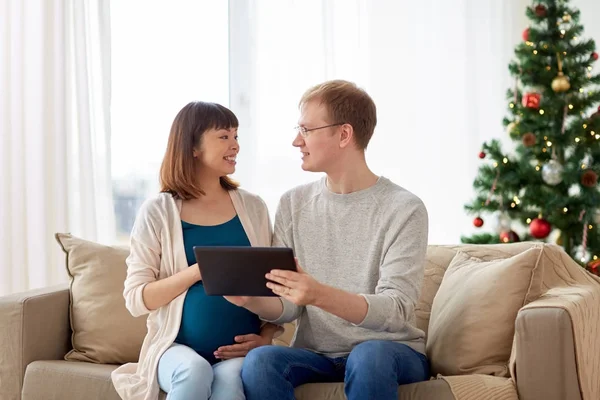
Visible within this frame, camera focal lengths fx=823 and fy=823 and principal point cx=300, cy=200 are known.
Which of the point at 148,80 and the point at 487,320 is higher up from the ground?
the point at 148,80

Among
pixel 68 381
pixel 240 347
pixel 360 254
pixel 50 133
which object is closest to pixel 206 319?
pixel 240 347

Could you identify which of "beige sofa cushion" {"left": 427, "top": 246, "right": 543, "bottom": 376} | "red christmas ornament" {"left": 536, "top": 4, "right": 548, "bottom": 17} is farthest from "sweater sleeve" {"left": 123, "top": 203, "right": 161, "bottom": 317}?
"red christmas ornament" {"left": 536, "top": 4, "right": 548, "bottom": 17}

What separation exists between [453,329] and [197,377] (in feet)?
2.40

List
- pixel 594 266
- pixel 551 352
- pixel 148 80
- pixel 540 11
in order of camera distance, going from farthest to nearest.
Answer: pixel 148 80
pixel 540 11
pixel 594 266
pixel 551 352

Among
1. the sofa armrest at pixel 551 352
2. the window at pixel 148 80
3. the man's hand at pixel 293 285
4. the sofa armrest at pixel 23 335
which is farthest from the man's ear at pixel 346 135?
the window at pixel 148 80

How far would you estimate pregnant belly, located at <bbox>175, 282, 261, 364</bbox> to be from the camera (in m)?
2.22

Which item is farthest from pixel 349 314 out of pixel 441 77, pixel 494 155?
pixel 441 77

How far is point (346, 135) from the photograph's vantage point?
2266 mm

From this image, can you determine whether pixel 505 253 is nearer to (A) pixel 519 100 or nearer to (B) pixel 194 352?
(B) pixel 194 352

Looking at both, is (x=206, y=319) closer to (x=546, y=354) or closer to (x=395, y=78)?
(x=546, y=354)

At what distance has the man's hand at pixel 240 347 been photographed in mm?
2195

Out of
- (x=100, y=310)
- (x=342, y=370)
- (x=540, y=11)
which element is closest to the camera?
(x=342, y=370)

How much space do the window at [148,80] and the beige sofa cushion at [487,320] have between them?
214cm

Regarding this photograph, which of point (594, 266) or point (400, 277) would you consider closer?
point (400, 277)
